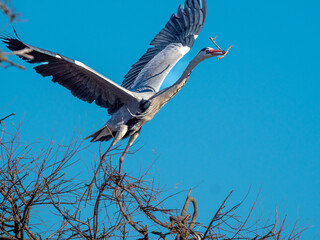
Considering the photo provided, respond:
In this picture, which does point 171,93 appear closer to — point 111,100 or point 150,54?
point 111,100

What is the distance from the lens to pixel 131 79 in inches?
297

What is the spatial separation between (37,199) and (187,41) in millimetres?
4696

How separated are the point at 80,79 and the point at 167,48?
76.0 inches

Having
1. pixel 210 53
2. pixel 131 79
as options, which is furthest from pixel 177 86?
pixel 131 79

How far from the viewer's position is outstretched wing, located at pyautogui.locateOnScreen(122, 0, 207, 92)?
7.11 meters

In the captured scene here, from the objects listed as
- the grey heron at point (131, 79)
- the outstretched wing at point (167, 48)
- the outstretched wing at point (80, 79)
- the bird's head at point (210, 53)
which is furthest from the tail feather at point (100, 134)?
the bird's head at point (210, 53)

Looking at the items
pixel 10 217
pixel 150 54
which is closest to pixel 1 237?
pixel 10 217

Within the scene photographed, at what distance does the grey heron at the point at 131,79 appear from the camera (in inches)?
232

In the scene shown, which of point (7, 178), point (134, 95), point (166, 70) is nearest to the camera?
point (7, 178)

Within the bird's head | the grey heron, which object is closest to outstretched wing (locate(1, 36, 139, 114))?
the grey heron

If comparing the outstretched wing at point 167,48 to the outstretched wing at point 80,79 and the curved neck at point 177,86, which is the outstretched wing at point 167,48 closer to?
the curved neck at point 177,86

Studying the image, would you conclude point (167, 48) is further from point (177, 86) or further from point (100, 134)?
point (100, 134)

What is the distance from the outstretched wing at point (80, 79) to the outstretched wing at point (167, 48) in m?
0.56

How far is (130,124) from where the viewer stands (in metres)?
6.42
